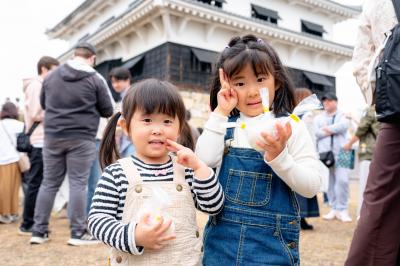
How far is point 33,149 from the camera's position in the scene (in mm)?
3896

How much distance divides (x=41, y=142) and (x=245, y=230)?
3.18m

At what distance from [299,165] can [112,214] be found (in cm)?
62

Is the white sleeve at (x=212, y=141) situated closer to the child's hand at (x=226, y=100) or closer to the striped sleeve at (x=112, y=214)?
the child's hand at (x=226, y=100)

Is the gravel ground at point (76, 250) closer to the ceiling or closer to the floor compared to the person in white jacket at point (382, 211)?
closer to the floor

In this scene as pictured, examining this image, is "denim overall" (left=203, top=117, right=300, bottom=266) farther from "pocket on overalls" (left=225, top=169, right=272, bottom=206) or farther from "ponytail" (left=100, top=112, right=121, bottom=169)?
"ponytail" (left=100, top=112, right=121, bottom=169)

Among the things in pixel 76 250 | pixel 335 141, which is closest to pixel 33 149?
pixel 76 250

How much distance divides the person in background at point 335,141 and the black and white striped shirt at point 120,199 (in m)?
4.24

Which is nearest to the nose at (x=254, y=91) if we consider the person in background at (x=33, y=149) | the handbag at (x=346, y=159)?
the person in background at (x=33, y=149)

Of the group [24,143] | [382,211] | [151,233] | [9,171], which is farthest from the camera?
[9,171]

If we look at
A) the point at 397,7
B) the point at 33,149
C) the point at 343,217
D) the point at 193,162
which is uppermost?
the point at 397,7

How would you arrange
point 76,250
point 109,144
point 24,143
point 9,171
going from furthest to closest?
point 9,171, point 24,143, point 76,250, point 109,144

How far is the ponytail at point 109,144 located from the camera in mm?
1499

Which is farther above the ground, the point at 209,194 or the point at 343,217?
the point at 209,194

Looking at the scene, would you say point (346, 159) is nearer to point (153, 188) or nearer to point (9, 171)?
point (153, 188)
